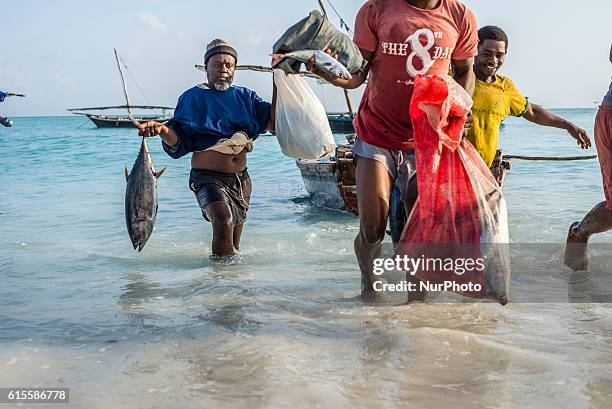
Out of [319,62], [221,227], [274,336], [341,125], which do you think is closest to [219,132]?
[221,227]

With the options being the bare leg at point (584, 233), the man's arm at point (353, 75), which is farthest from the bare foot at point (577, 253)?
the man's arm at point (353, 75)

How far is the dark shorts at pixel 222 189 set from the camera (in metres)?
5.29

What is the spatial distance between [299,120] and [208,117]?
0.70 m

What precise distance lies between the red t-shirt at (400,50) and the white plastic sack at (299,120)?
4.23ft

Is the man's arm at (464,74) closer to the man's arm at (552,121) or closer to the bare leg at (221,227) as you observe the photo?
the man's arm at (552,121)

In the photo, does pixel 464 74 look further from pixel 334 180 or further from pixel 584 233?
pixel 334 180

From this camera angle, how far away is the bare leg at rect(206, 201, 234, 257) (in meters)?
5.23

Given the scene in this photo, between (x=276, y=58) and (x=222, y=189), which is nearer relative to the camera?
(x=276, y=58)

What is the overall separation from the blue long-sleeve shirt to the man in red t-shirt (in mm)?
1619

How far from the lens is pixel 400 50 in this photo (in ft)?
11.9

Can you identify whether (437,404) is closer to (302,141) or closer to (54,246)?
(302,141)

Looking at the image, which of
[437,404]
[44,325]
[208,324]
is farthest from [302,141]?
[437,404]

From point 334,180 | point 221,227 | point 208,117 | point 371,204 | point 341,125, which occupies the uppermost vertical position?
point 208,117

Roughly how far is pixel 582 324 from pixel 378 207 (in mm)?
1229
